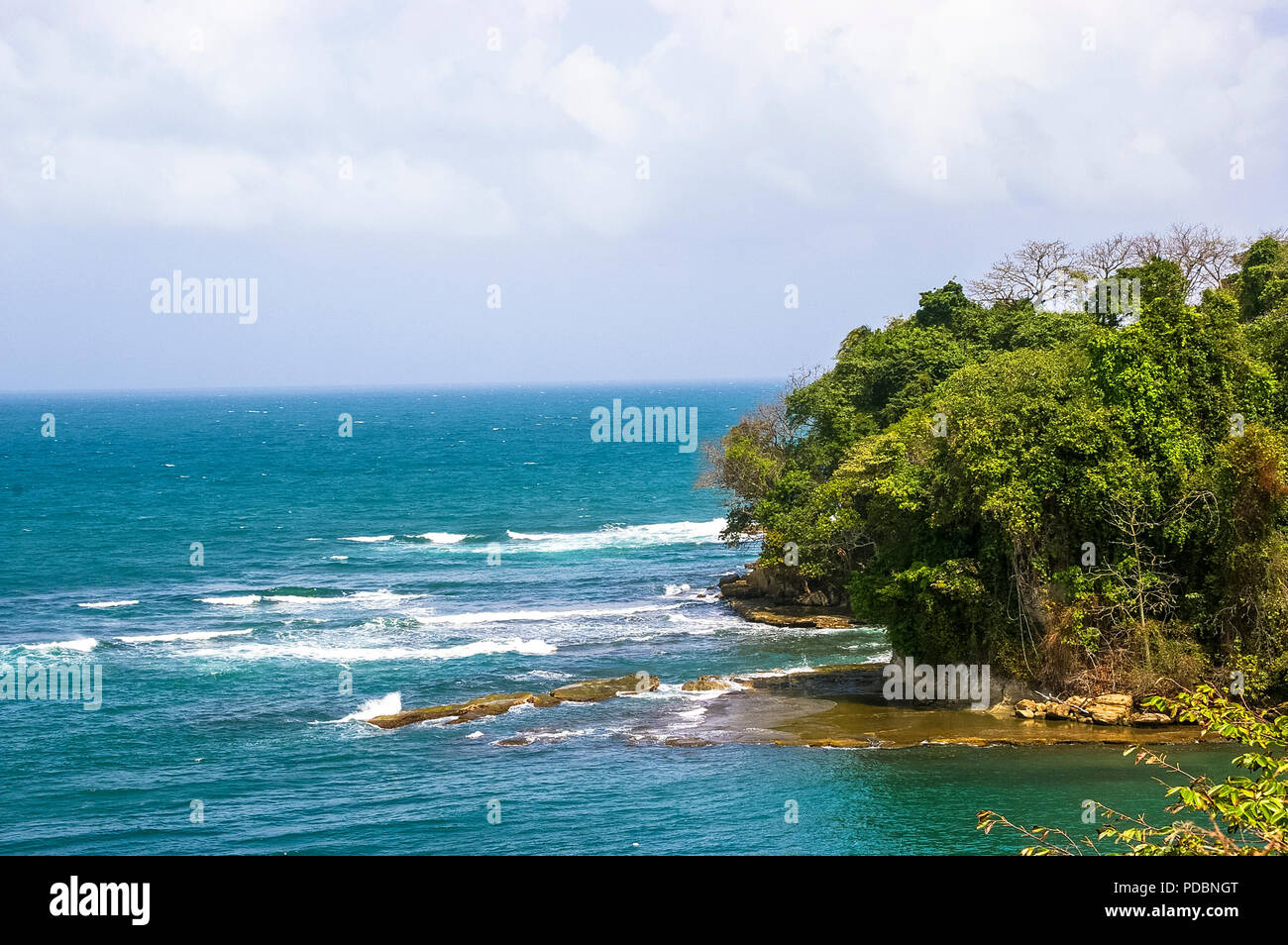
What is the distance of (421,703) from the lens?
135ft

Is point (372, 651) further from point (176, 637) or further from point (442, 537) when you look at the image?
point (442, 537)

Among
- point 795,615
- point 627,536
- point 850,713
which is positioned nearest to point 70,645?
point 795,615

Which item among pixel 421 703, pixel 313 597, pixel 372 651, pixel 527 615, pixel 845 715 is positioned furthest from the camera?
pixel 313 597

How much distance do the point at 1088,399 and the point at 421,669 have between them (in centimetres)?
2540

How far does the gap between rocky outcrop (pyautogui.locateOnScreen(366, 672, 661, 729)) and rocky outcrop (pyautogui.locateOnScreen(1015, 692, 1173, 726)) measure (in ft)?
42.2

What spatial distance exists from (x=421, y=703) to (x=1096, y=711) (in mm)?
21564

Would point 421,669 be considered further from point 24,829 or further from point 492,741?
point 24,829

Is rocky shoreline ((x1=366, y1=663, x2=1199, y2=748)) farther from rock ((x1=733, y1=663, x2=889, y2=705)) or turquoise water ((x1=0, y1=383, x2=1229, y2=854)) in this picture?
turquoise water ((x1=0, y1=383, x2=1229, y2=854))

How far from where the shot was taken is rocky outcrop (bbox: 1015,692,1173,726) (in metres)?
35.2

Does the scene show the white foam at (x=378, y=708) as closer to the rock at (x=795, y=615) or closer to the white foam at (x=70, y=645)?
the white foam at (x=70, y=645)

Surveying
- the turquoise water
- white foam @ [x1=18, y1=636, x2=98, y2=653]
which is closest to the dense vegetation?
the turquoise water

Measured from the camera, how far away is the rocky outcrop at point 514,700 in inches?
1528

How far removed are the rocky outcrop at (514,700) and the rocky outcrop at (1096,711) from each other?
42.2ft

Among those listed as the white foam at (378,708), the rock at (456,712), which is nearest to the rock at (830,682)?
the rock at (456,712)
